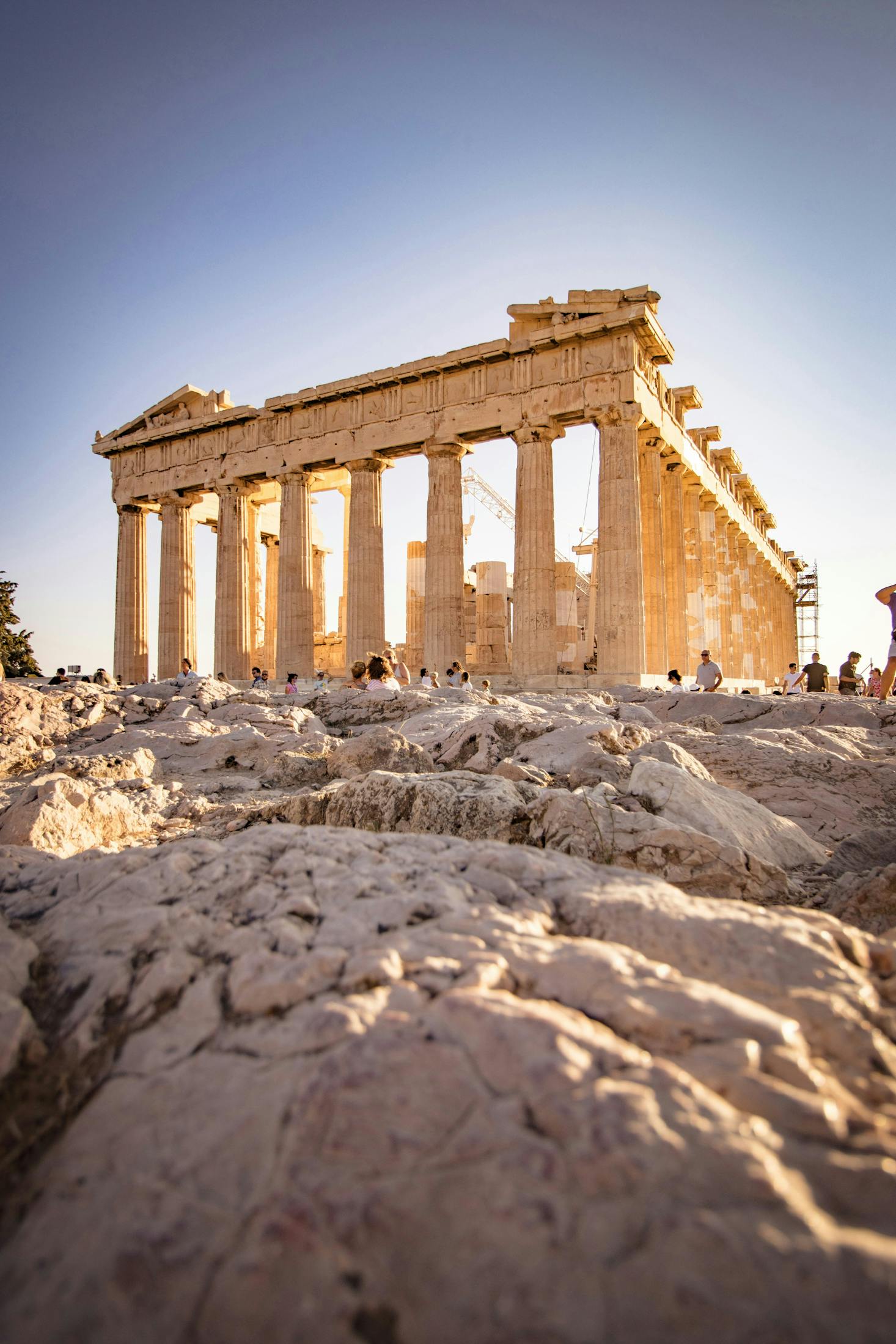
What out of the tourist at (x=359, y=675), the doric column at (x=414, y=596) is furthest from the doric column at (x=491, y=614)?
the tourist at (x=359, y=675)

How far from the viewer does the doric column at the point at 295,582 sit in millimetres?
22625

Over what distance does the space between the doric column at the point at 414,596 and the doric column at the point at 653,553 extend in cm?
1085

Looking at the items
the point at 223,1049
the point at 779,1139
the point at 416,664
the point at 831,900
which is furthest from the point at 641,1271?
the point at 416,664

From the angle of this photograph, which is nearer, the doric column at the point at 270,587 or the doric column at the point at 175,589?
the doric column at the point at 175,589

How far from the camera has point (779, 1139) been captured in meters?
1.23

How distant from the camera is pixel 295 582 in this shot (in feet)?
74.5

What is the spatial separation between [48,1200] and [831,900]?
3.05 meters

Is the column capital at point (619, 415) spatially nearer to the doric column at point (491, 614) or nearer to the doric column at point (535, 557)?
the doric column at point (535, 557)

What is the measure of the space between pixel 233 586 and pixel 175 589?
111 inches

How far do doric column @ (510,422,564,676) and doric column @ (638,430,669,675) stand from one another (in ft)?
8.82

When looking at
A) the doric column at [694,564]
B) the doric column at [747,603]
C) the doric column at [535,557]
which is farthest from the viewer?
the doric column at [747,603]

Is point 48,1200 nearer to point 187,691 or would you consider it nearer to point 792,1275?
point 792,1275

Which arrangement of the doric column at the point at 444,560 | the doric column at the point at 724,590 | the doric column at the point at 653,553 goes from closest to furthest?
the doric column at the point at 653,553 → the doric column at the point at 444,560 → the doric column at the point at 724,590

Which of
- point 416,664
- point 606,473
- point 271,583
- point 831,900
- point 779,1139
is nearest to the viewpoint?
point 779,1139
